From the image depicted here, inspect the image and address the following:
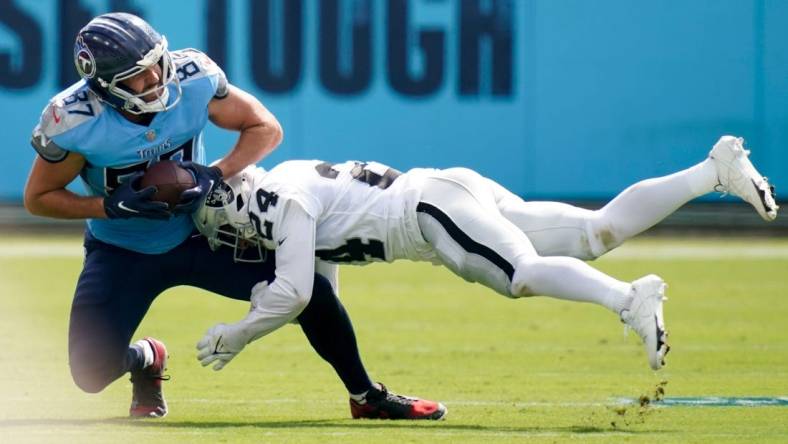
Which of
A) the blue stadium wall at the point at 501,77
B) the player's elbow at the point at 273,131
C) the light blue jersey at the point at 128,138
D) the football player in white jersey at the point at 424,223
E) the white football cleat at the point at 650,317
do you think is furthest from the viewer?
the blue stadium wall at the point at 501,77

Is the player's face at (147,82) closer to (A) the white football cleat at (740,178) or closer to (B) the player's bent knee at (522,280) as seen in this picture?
(B) the player's bent knee at (522,280)

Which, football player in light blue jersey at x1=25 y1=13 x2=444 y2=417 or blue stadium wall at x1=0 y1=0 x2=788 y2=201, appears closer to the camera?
football player in light blue jersey at x1=25 y1=13 x2=444 y2=417

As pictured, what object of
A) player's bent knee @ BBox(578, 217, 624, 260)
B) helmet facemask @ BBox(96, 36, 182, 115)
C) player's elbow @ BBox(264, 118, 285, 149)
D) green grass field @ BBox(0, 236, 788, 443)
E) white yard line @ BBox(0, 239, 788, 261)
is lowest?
white yard line @ BBox(0, 239, 788, 261)

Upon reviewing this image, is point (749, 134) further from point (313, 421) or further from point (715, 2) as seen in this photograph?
point (313, 421)

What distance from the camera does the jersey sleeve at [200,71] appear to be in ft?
17.9

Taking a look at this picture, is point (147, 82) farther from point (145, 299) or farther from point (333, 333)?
point (333, 333)

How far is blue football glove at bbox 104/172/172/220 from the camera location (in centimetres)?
513

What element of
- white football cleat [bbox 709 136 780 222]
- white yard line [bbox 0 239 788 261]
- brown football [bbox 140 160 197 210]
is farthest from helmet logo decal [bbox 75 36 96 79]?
white yard line [bbox 0 239 788 261]

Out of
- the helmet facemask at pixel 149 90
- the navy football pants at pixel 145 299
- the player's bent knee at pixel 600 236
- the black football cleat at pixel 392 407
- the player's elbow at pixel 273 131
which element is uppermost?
the helmet facemask at pixel 149 90

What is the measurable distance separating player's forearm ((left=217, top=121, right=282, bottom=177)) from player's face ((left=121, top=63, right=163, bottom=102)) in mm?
356

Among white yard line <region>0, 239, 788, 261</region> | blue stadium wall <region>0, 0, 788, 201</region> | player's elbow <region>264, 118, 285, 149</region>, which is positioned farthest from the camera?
blue stadium wall <region>0, 0, 788, 201</region>

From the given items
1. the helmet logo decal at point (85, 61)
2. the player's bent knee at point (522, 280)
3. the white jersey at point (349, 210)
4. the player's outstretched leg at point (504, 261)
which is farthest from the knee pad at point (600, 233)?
the helmet logo decal at point (85, 61)

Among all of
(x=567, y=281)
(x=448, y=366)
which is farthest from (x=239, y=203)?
(x=448, y=366)

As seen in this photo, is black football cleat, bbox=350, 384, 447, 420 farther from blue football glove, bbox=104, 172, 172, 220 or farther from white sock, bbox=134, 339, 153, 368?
blue football glove, bbox=104, 172, 172, 220
